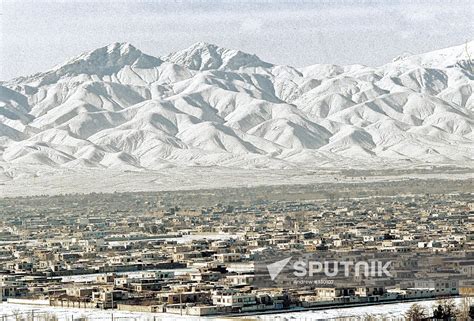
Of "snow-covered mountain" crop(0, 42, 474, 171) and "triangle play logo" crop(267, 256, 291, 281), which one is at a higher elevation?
"snow-covered mountain" crop(0, 42, 474, 171)

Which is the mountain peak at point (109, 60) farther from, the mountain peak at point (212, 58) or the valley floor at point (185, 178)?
the valley floor at point (185, 178)

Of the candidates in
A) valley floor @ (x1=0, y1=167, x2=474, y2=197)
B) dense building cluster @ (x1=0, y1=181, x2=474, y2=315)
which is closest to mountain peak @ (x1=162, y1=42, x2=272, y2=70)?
valley floor @ (x1=0, y1=167, x2=474, y2=197)

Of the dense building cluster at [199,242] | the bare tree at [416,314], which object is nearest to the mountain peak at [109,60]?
the dense building cluster at [199,242]

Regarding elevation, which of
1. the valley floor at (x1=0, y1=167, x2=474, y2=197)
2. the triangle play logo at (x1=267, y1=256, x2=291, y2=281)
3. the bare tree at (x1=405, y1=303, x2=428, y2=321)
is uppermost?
the valley floor at (x1=0, y1=167, x2=474, y2=197)

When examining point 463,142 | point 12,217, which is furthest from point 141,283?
point 463,142

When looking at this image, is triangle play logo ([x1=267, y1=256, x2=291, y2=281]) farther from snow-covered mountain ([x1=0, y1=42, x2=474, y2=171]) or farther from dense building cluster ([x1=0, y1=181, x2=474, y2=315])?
snow-covered mountain ([x1=0, y1=42, x2=474, y2=171])

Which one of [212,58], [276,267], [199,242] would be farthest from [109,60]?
[276,267]

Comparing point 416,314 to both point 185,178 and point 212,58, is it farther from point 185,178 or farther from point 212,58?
point 212,58
